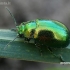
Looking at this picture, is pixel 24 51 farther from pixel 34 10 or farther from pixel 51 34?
pixel 34 10

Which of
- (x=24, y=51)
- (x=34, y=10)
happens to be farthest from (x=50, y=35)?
(x=34, y=10)

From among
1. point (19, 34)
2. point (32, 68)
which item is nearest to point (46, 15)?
point (32, 68)

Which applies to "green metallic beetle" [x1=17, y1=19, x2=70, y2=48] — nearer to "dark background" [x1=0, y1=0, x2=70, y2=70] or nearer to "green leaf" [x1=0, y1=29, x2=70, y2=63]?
"green leaf" [x1=0, y1=29, x2=70, y2=63]

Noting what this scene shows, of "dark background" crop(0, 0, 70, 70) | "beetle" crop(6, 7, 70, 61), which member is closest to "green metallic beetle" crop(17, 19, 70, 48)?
"beetle" crop(6, 7, 70, 61)

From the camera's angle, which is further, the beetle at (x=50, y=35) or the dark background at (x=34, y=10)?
the dark background at (x=34, y=10)

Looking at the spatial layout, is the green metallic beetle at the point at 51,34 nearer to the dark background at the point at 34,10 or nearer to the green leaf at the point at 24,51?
the green leaf at the point at 24,51

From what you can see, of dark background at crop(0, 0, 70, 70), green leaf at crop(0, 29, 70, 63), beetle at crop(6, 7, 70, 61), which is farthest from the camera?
dark background at crop(0, 0, 70, 70)

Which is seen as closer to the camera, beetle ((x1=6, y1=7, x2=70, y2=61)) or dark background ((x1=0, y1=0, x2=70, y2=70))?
beetle ((x1=6, y1=7, x2=70, y2=61))

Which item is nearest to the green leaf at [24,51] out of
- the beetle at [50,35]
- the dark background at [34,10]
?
the beetle at [50,35]
